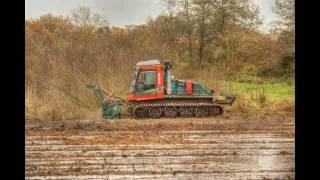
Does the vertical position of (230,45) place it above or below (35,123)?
above

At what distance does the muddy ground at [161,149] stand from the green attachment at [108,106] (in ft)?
3.03

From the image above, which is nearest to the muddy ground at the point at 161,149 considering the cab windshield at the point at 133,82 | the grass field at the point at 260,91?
the cab windshield at the point at 133,82

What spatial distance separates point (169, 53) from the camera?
23.1 m

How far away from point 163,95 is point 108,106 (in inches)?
69.2

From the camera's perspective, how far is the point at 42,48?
818 inches

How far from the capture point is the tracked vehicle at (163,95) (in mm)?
18109

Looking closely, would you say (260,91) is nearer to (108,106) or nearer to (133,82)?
(133,82)

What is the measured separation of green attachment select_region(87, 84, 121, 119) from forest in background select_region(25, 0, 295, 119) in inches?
30.5

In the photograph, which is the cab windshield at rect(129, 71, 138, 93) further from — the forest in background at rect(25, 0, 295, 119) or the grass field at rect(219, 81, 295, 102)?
the grass field at rect(219, 81, 295, 102)

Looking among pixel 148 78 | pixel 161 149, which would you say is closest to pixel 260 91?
pixel 148 78

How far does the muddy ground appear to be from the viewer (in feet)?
28.9
